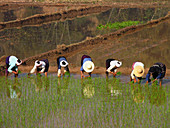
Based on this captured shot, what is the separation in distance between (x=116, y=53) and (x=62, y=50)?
267 centimetres

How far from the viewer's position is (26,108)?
8547 millimetres

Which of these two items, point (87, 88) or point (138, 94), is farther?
point (87, 88)

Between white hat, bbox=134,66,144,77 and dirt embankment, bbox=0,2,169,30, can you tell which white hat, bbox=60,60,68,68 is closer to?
white hat, bbox=134,66,144,77

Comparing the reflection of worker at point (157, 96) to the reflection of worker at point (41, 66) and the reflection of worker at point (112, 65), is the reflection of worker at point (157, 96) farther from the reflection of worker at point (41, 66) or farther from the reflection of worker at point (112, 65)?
the reflection of worker at point (41, 66)

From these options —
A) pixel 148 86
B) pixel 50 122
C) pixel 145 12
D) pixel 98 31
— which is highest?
pixel 145 12

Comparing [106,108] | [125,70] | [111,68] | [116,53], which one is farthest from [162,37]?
[106,108]

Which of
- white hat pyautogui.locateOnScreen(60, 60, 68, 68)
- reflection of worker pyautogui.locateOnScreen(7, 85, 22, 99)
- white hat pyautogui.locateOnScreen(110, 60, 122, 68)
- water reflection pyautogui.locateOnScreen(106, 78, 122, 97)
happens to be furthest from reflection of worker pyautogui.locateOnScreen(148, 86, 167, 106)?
reflection of worker pyautogui.locateOnScreen(7, 85, 22, 99)

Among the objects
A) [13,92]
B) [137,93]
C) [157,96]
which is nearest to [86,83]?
[137,93]

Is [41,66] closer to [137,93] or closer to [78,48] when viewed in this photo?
[137,93]

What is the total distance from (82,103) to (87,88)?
5.85ft

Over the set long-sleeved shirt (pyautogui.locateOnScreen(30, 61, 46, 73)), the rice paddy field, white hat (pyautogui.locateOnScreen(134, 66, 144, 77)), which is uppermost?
long-sleeved shirt (pyautogui.locateOnScreen(30, 61, 46, 73))

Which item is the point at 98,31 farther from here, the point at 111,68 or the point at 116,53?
the point at 111,68

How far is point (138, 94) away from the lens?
9.91 metres

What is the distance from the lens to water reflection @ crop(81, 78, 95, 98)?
9.96 meters
